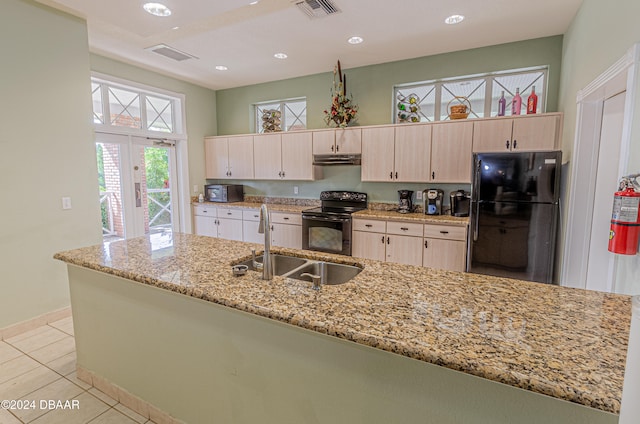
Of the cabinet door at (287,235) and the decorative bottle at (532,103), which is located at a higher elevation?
the decorative bottle at (532,103)

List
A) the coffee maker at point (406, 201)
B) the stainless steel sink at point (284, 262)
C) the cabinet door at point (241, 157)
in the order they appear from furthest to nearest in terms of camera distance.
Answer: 1. the cabinet door at point (241, 157)
2. the coffee maker at point (406, 201)
3. the stainless steel sink at point (284, 262)

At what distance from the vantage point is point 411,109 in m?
4.13

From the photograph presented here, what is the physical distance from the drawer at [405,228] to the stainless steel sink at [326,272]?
206 centimetres

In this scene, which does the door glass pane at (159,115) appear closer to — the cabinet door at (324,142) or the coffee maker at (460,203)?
the cabinet door at (324,142)

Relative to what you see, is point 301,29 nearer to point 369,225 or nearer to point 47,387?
point 369,225

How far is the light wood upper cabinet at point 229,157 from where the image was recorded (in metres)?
5.16

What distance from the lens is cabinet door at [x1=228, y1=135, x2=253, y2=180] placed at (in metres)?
5.13

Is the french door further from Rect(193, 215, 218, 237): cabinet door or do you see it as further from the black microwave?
the black microwave

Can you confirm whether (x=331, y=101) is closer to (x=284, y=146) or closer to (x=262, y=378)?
(x=284, y=146)

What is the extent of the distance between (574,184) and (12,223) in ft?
16.1

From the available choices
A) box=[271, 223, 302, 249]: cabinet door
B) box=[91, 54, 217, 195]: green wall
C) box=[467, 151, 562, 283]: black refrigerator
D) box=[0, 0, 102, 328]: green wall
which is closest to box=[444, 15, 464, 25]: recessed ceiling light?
box=[467, 151, 562, 283]: black refrigerator

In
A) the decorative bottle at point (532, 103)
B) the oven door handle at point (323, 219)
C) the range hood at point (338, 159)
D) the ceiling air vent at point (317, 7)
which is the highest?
the ceiling air vent at point (317, 7)

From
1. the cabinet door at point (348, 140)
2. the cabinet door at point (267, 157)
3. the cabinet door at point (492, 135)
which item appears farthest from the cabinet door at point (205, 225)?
the cabinet door at point (492, 135)

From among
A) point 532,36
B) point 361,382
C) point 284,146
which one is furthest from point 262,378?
point 532,36
